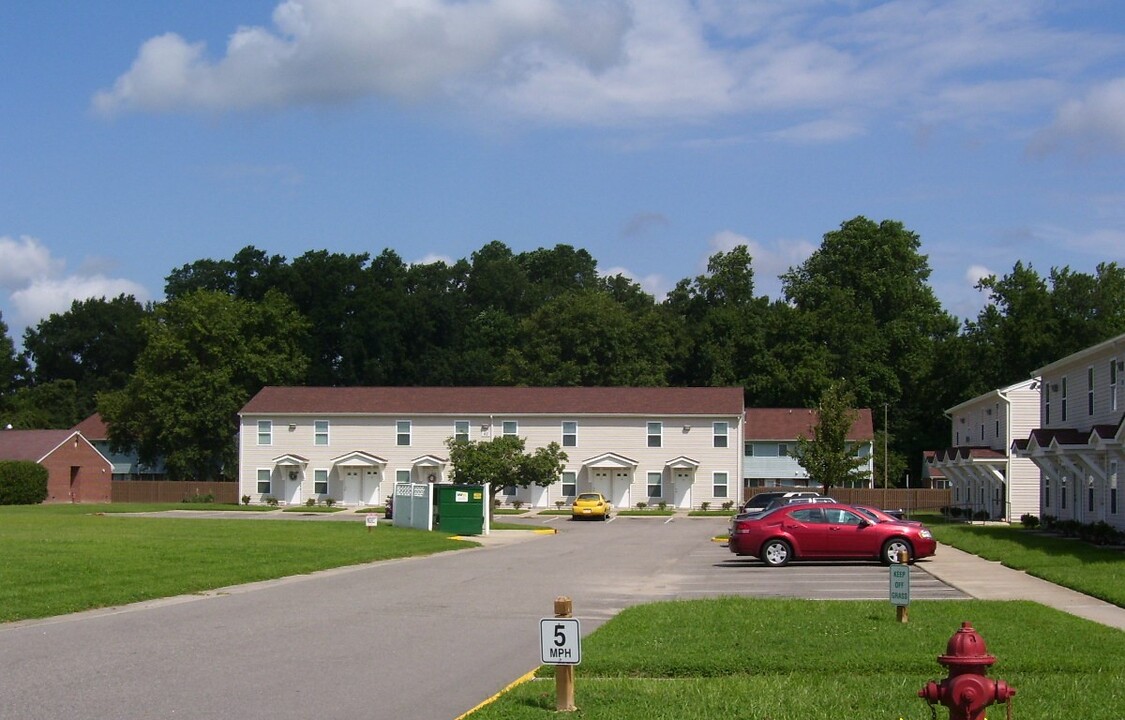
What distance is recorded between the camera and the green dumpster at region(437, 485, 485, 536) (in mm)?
44250

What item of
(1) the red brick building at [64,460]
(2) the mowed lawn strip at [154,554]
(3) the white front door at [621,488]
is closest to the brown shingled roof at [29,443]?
(1) the red brick building at [64,460]

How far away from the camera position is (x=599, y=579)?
1001 inches

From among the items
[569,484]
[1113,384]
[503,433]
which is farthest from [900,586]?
[503,433]

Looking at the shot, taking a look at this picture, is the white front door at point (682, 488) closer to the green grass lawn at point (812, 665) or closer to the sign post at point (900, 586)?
the green grass lawn at point (812, 665)

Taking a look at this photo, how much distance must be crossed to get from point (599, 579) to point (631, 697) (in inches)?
574

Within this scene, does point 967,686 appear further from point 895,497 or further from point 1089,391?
point 895,497

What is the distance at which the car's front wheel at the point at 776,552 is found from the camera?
28.6 meters

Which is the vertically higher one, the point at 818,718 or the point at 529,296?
the point at 529,296

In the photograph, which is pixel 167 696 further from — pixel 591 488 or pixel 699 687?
pixel 591 488

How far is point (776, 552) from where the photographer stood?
2862 cm

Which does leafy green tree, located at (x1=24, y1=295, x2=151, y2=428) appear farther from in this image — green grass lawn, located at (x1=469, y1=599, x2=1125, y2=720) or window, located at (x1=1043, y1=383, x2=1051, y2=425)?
green grass lawn, located at (x1=469, y1=599, x2=1125, y2=720)

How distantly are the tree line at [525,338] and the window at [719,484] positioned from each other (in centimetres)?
1625

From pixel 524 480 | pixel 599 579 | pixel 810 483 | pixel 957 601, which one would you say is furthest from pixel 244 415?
pixel 957 601

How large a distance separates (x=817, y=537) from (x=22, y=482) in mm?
52753
